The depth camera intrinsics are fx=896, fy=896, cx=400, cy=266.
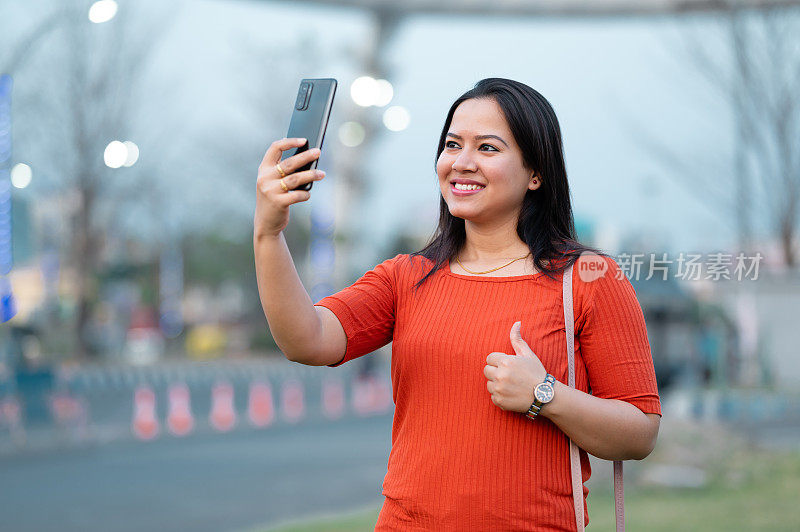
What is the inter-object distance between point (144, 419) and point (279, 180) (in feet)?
41.6

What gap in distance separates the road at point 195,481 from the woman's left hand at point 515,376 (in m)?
5.72

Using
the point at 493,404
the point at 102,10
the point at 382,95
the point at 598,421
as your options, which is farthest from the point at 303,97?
the point at 382,95

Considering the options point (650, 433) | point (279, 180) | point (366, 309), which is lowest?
point (650, 433)

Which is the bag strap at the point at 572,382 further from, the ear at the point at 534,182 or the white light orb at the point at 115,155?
the white light orb at the point at 115,155

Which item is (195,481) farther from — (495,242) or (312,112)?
(312,112)

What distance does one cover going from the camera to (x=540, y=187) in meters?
2.00

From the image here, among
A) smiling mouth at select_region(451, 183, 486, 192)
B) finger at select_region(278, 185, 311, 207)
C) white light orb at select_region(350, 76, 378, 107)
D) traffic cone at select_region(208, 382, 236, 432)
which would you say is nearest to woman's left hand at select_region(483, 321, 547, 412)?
smiling mouth at select_region(451, 183, 486, 192)

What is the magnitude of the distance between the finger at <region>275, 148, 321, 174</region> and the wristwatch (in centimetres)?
60

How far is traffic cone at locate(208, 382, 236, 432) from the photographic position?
13.5m

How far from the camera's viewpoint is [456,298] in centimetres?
189

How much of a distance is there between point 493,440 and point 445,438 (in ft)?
0.31

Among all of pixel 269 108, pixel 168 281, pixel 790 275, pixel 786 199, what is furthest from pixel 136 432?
pixel 168 281

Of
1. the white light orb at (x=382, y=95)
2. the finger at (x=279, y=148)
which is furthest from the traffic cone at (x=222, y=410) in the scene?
the finger at (x=279, y=148)

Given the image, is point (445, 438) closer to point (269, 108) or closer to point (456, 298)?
point (456, 298)
